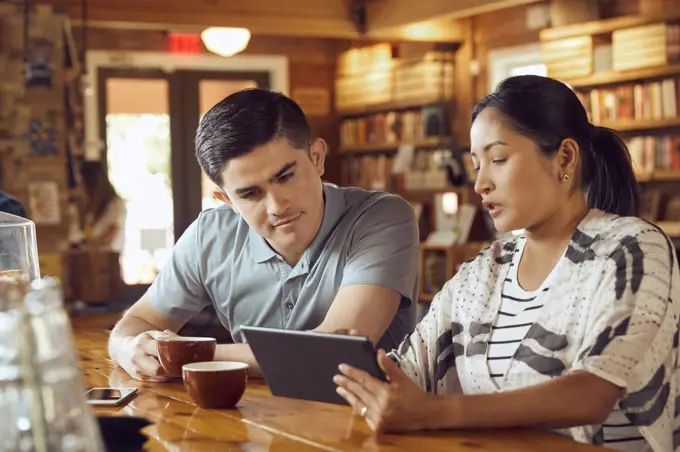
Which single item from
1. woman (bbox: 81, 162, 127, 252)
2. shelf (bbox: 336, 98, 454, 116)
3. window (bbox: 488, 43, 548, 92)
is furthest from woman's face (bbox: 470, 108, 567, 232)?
shelf (bbox: 336, 98, 454, 116)

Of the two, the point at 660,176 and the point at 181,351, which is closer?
the point at 181,351

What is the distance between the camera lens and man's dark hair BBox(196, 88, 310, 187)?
2299mm

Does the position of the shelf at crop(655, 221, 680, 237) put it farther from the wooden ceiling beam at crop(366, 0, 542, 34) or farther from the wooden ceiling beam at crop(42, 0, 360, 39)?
the wooden ceiling beam at crop(42, 0, 360, 39)

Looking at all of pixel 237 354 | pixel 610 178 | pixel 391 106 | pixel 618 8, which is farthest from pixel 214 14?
pixel 610 178

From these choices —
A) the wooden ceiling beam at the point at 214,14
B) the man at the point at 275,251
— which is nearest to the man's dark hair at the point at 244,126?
the man at the point at 275,251

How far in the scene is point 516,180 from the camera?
6.50 feet

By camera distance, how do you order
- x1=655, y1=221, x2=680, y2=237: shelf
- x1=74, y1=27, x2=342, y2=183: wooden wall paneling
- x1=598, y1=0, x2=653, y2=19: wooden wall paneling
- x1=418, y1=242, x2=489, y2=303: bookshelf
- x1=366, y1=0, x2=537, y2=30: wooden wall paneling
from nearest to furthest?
x1=655, y1=221, x2=680, y2=237: shelf → x1=366, y1=0, x2=537, y2=30: wooden wall paneling → x1=598, y1=0, x2=653, y2=19: wooden wall paneling → x1=418, y1=242, x2=489, y2=303: bookshelf → x1=74, y1=27, x2=342, y2=183: wooden wall paneling

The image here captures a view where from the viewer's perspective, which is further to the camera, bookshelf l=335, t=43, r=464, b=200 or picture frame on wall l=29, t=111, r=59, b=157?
bookshelf l=335, t=43, r=464, b=200

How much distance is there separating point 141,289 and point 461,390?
26.7 feet

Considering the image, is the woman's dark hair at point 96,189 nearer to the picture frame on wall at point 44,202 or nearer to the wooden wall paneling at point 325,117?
the picture frame on wall at point 44,202

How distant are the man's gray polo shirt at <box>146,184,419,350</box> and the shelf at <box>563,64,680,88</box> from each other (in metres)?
4.89

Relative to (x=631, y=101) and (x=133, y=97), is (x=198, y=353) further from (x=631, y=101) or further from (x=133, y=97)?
(x=133, y=97)

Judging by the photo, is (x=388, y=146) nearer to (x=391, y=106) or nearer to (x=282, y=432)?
(x=391, y=106)

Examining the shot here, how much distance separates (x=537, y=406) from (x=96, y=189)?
739 cm
